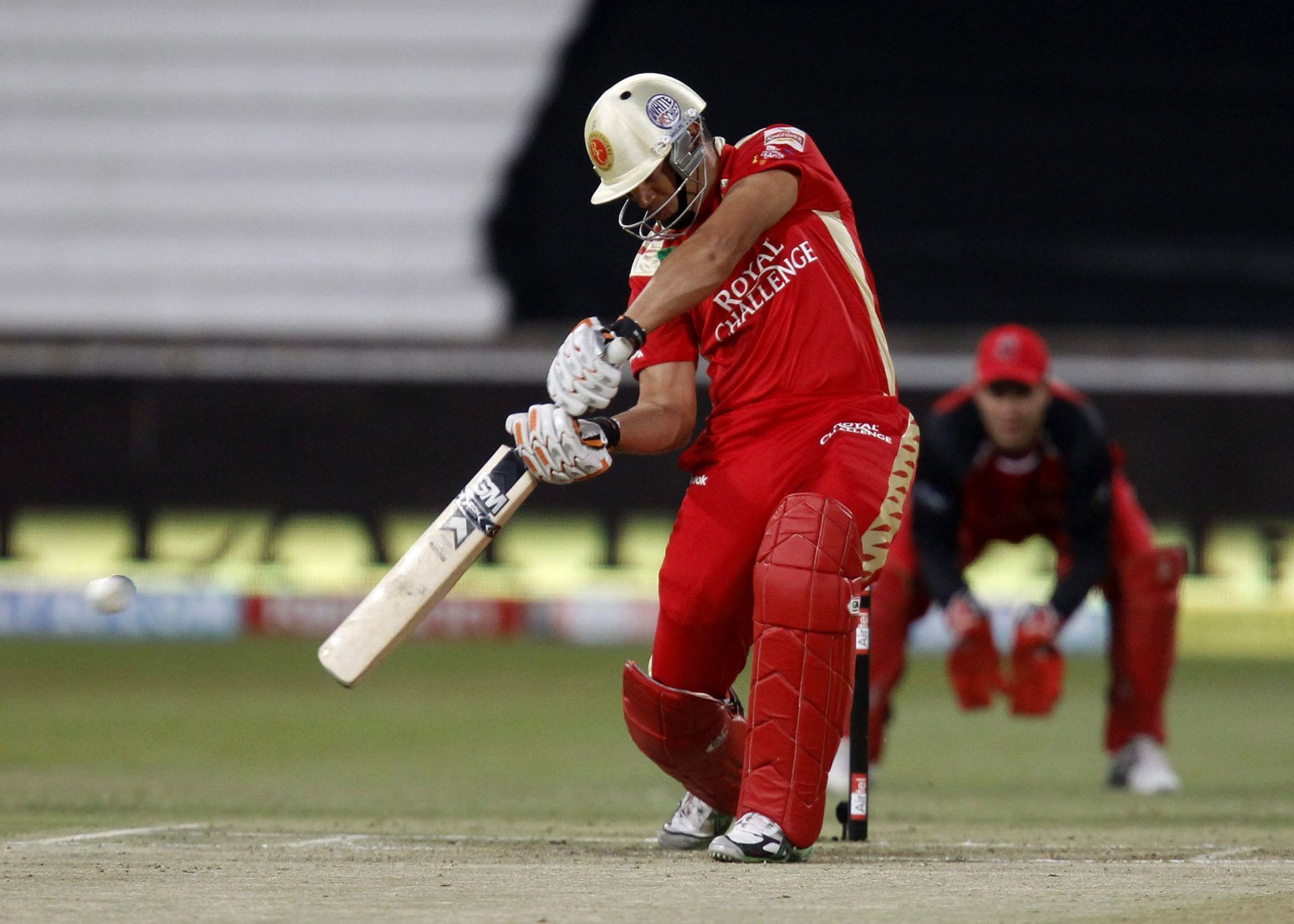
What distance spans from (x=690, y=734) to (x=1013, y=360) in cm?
273

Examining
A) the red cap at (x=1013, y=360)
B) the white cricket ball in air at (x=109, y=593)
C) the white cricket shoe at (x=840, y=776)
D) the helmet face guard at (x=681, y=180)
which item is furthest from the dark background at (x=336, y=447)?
the helmet face guard at (x=681, y=180)

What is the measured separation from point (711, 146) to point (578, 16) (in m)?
10.9

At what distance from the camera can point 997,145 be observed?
1399cm

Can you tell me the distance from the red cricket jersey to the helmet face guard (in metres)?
0.05

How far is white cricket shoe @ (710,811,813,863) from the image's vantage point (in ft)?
12.1

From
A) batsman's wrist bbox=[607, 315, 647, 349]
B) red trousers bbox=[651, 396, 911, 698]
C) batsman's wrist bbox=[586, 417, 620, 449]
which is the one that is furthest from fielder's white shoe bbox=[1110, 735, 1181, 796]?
batsman's wrist bbox=[607, 315, 647, 349]

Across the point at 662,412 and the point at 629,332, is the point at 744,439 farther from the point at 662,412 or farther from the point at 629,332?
the point at 629,332

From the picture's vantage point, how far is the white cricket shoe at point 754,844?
3680mm

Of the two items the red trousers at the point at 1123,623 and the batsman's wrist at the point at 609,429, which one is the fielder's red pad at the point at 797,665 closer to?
the batsman's wrist at the point at 609,429

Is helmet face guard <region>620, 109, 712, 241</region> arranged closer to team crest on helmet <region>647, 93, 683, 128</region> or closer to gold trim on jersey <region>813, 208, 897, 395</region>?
team crest on helmet <region>647, 93, 683, 128</region>

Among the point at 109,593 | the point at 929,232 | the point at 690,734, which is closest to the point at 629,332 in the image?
the point at 690,734

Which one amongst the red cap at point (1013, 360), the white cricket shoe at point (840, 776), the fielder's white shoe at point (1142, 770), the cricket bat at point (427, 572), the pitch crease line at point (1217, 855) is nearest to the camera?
the cricket bat at point (427, 572)

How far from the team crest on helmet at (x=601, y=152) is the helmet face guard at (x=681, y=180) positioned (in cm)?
8

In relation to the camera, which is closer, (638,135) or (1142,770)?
(638,135)
